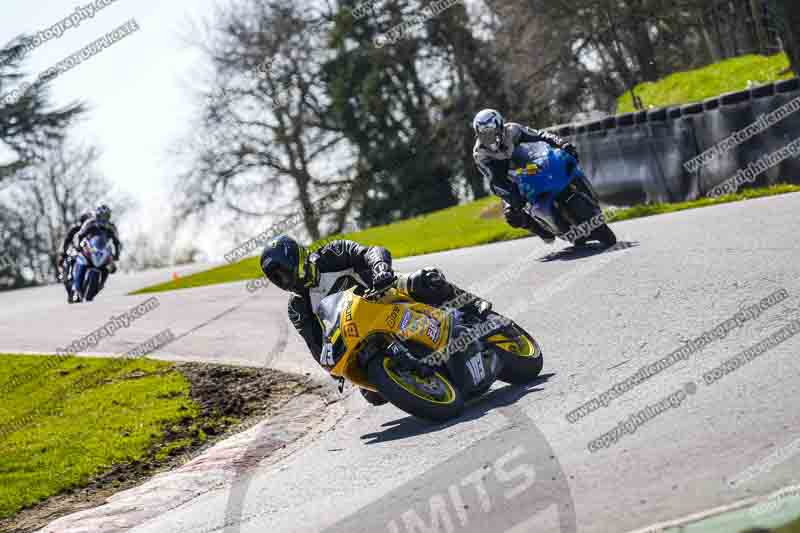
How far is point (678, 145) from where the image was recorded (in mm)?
17375

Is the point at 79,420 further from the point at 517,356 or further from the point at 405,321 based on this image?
the point at 517,356

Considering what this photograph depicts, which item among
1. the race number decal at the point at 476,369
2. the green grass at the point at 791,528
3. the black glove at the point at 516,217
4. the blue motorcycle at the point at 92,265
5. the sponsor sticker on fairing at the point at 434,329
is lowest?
the green grass at the point at 791,528

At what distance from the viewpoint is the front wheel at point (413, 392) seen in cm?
757

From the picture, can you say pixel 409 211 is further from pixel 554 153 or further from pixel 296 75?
pixel 554 153

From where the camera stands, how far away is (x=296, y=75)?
152ft

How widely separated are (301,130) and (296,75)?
226 centimetres

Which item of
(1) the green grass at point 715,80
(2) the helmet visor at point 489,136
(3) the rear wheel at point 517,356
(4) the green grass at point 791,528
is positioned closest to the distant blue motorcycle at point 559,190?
(2) the helmet visor at point 489,136

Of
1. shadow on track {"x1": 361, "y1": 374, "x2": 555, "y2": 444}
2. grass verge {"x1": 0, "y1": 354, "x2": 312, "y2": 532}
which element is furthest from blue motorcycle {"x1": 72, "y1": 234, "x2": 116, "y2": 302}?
shadow on track {"x1": 361, "y1": 374, "x2": 555, "y2": 444}

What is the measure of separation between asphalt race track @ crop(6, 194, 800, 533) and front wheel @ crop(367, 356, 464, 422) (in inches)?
5.9

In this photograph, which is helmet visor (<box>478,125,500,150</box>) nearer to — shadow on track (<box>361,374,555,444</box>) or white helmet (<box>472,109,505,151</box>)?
white helmet (<box>472,109,505,151</box>)

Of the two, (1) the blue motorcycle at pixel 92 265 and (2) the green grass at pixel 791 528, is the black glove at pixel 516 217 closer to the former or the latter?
(2) the green grass at pixel 791 528

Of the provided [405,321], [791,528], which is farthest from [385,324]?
[791,528]

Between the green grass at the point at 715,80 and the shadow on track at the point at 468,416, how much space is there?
698 inches

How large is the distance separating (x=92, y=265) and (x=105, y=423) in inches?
531
